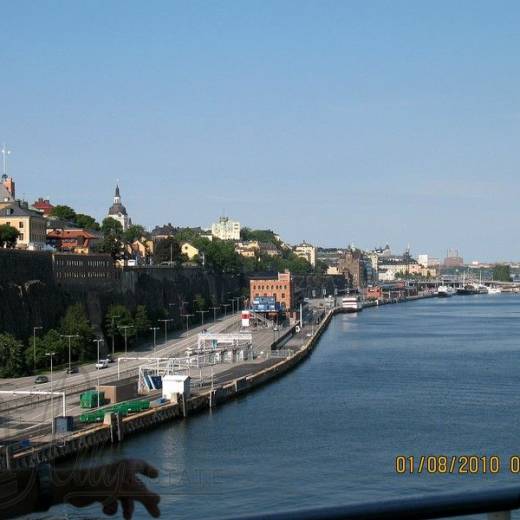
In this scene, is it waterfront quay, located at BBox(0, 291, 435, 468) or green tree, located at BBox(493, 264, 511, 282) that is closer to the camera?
waterfront quay, located at BBox(0, 291, 435, 468)

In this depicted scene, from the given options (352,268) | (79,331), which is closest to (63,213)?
(79,331)

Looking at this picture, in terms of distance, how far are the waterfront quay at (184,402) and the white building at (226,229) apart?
55160mm

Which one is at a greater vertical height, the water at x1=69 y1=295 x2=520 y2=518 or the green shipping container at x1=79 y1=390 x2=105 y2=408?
the green shipping container at x1=79 y1=390 x2=105 y2=408

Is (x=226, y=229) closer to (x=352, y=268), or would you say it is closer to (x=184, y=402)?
(x=352, y=268)

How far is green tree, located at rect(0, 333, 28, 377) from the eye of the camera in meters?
19.8

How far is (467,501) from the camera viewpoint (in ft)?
3.84

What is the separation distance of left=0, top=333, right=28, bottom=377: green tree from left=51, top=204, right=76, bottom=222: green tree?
84.1 feet

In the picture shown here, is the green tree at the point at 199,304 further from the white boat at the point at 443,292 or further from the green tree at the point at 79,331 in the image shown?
the white boat at the point at 443,292

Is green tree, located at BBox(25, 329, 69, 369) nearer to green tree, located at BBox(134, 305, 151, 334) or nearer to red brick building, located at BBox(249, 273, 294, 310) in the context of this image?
green tree, located at BBox(134, 305, 151, 334)

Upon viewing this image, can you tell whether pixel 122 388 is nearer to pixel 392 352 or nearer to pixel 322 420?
pixel 322 420

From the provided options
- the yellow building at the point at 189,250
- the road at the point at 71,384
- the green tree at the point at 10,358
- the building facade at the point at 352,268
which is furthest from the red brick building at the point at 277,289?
the building facade at the point at 352,268

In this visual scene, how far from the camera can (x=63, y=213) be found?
4569 cm

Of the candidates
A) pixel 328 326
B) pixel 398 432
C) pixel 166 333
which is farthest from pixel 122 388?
pixel 328 326

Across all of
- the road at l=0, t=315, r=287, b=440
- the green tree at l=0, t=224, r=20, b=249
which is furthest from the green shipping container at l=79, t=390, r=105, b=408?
the green tree at l=0, t=224, r=20, b=249
